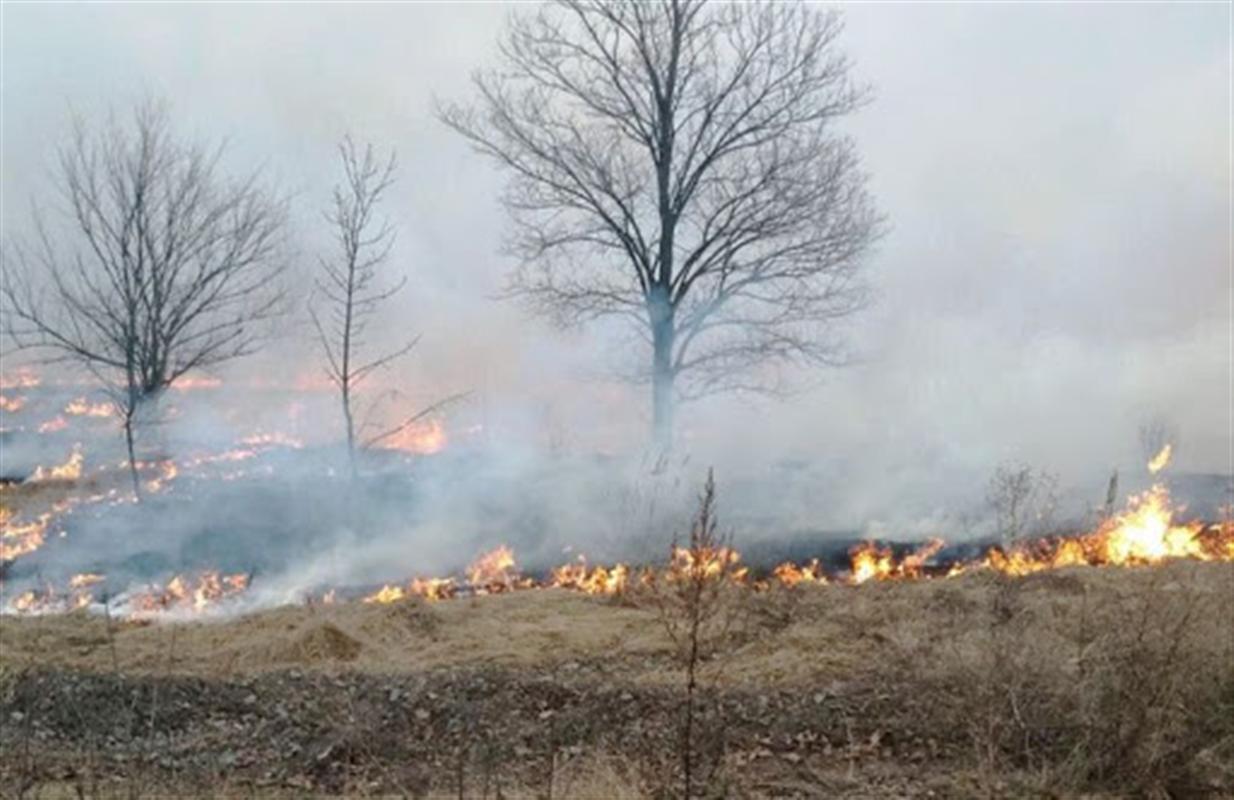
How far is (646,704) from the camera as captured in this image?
7.56 metres

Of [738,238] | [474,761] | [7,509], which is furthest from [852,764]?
[7,509]

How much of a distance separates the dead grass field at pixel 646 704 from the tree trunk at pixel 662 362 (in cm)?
761

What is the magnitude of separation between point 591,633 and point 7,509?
13090 mm

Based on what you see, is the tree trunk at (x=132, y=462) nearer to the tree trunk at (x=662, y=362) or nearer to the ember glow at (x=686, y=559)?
the ember glow at (x=686, y=559)

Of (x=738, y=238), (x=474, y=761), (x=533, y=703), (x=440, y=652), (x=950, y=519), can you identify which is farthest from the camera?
(x=738, y=238)

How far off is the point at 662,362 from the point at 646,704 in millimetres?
10633

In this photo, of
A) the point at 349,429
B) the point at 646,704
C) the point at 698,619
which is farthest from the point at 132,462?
the point at 698,619

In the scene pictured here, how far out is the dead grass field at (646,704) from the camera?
6160mm

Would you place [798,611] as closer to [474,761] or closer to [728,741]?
[728,741]

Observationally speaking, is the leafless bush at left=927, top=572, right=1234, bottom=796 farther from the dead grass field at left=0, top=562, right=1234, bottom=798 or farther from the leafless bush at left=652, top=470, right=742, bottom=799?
the leafless bush at left=652, top=470, right=742, bottom=799

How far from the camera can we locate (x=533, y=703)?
25.5 feet

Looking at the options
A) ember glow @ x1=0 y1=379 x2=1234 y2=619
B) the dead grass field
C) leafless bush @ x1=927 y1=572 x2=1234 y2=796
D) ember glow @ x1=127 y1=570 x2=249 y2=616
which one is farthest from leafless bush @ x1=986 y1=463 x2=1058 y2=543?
ember glow @ x1=127 y1=570 x2=249 y2=616

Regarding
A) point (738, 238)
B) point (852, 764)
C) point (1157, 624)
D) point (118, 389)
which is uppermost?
point (738, 238)

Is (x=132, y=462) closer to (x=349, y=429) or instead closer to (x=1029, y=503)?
(x=349, y=429)
